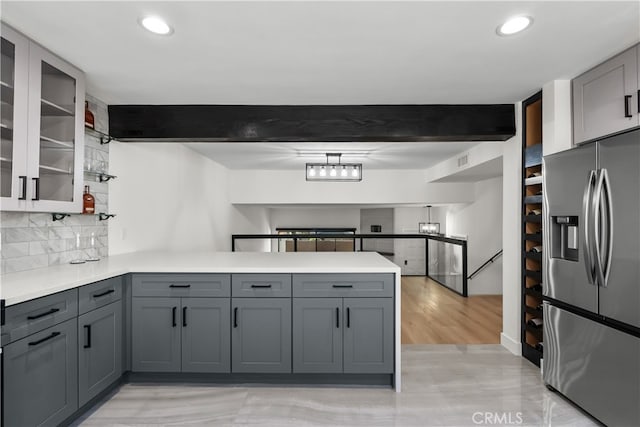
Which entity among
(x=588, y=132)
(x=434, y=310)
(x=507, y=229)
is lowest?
(x=434, y=310)

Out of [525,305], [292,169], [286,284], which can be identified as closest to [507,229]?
[525,305]

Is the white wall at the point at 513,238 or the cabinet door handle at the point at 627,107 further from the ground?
the cabinet door handle at the point at 627,107

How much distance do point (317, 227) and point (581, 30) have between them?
9344 millimetres

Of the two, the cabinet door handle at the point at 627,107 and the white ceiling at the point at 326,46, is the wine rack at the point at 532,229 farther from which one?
the cabinet door handle at the point at 627,107

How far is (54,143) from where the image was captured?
2264 millimetres

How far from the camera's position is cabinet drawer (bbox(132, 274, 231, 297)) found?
2.64m

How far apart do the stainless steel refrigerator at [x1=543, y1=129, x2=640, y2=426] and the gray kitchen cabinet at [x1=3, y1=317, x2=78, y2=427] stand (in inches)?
122

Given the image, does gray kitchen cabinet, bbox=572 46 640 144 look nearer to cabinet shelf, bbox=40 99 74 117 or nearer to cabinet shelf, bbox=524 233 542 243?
cabinet shelf, bbox=524 233 542 243

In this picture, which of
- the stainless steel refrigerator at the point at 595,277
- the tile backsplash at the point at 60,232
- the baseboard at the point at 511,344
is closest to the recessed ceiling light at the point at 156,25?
the tile backsplash at the point at 60,232

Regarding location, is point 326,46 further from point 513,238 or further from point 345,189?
point 345,189

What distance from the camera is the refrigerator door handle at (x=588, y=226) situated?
7.13ft

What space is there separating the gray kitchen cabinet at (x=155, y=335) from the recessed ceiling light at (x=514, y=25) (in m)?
2.72

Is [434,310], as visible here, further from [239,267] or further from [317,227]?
[317,227]

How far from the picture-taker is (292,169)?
6.35 metres
